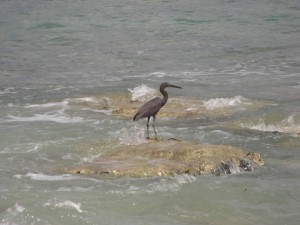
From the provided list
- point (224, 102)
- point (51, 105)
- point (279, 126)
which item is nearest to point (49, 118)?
point (51, 105)

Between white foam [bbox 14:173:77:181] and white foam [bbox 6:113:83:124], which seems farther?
white foam [bbox 6:113:83:124]

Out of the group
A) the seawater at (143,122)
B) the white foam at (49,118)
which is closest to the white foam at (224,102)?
the seawater at (143,122)

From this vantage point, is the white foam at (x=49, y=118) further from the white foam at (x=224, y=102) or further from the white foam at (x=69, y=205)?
the white foam at (x=69, y=205)

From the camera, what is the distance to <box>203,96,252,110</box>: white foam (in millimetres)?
13913

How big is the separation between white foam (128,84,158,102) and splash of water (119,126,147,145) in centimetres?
276

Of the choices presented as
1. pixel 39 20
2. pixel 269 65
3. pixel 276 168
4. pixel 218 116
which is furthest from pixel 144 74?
pixel 39 20

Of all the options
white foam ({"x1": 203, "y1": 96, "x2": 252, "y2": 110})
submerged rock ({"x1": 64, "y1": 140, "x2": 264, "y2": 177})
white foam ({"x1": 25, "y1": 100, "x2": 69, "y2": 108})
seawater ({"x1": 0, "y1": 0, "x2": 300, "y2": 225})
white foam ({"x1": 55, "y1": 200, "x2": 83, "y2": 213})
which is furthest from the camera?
white foam ({"x1": 25, "y1": 100, "x2": 69, "y2": 108})

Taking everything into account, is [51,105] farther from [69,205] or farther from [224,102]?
[69,205]

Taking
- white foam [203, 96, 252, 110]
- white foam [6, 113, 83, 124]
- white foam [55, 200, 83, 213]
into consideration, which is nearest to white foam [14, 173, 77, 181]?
white foam [55, 200, 83, 213]

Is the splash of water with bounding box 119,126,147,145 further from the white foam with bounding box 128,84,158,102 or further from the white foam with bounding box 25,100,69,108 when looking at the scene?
the white foam with bounding box 25,100,69,108

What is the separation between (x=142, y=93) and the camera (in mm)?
15664

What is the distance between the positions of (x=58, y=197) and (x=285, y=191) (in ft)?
9.76

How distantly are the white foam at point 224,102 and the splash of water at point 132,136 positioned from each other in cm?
224

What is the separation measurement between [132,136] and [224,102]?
3.76 m
